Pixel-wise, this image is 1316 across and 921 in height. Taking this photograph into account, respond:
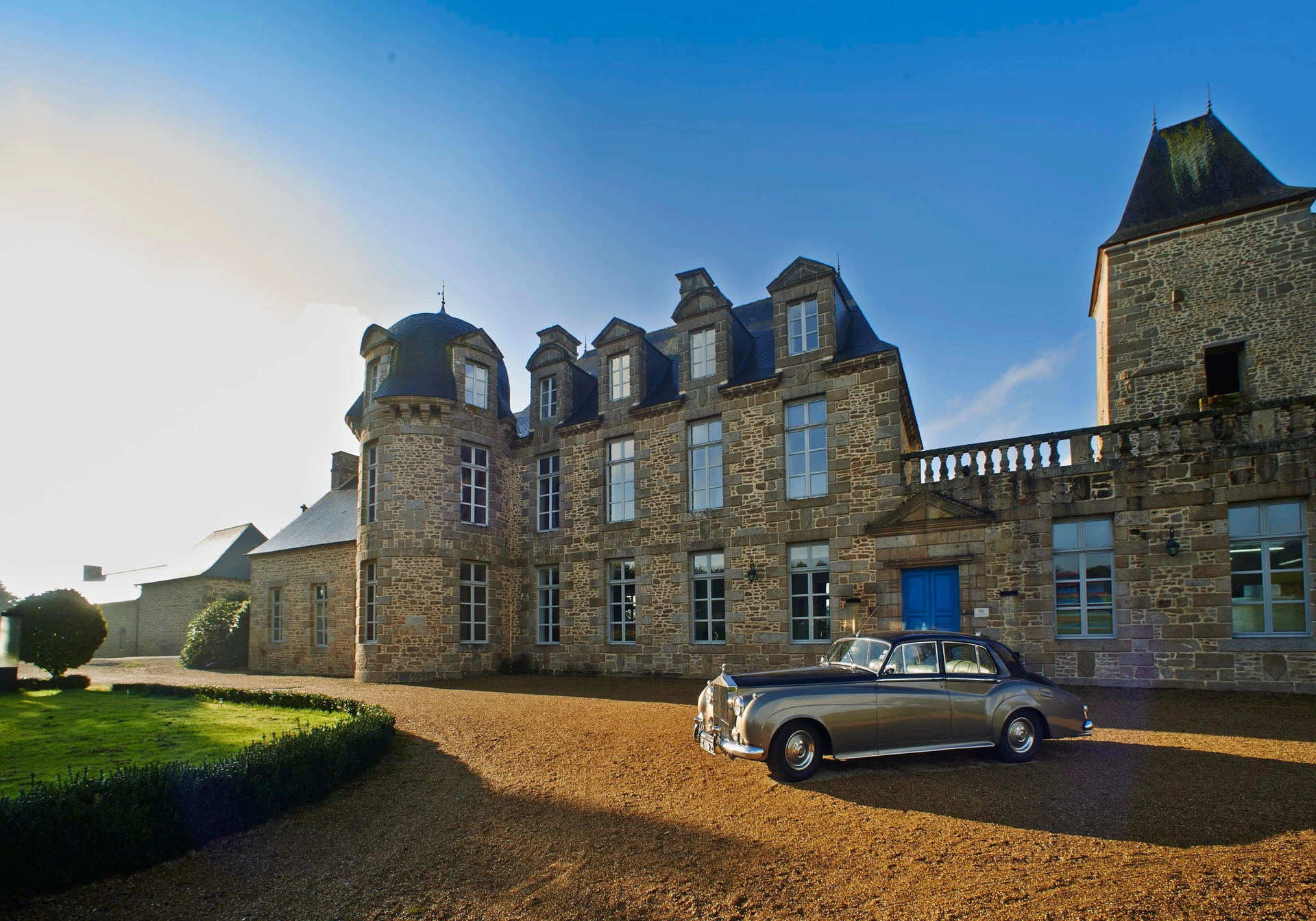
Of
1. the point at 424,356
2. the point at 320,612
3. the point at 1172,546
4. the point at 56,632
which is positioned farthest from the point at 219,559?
the point at 1172,546

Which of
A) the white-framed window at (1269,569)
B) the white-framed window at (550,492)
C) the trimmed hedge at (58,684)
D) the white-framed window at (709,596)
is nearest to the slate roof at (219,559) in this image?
the trimmed hedge at (58,684)

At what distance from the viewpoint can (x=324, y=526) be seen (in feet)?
74.7

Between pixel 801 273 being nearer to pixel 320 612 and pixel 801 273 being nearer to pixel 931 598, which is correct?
pixel 931 598

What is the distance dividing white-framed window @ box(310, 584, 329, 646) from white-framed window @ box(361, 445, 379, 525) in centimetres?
462

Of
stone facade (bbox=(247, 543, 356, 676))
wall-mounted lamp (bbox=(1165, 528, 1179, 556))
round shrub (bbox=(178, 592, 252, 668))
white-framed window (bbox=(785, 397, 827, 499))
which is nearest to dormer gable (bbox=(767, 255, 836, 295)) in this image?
white-framed window (bbox=(785, 397, 827, 499))

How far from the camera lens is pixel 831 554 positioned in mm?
13969

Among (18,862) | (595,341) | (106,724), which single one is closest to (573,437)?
(595,341)

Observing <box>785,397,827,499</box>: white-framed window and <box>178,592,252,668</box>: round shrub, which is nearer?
<box>785,397,827,499</box>: white-framed window

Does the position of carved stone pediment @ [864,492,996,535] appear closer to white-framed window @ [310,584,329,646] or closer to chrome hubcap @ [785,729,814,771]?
chrome hubcap @ [785,729,814,771]

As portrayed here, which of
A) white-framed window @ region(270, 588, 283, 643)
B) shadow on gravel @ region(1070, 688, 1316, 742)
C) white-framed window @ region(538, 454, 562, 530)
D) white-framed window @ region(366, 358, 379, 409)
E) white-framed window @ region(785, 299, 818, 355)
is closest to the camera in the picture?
shadow on gravel @ region(1070, 688, 1316, 742)

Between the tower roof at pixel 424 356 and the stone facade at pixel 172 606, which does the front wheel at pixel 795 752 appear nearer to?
the tower roof at pixel 424 356

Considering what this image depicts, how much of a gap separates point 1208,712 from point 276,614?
23.3 meters

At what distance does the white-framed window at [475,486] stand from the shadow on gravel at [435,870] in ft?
38.4

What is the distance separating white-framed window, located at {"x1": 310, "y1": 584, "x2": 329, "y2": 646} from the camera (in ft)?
69.0
